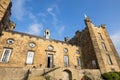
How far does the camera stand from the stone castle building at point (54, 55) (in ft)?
53.2

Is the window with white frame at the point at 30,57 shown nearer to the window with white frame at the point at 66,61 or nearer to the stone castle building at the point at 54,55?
the stone castle building at the point at 54,55

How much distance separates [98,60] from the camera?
2261 cm

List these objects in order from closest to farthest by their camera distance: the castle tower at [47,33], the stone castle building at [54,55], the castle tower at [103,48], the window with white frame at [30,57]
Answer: the stone castle building at [54,55] → the window with white frame at [30,57] → the castle tower at [103,48] → the castle tower at [47,33]

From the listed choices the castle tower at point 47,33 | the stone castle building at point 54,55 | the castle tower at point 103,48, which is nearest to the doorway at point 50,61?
the stone castle building at point 54,55

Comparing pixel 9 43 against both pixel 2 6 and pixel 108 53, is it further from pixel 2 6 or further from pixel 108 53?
pixel 108 53

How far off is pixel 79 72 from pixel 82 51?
1010 cm

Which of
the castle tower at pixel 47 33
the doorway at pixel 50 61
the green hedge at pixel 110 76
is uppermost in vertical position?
the castle tower at pixel 47 33

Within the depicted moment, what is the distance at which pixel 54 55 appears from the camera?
23203 millimetres

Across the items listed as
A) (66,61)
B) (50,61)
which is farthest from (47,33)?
(66,61)

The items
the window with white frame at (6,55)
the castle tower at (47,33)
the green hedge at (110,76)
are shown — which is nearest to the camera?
the window with white frame at (6,55)

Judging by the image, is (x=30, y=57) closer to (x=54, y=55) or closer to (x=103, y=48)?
(x=54, y=55)

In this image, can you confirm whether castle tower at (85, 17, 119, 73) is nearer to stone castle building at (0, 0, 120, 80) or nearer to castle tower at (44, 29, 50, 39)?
stone castle building at (0, 0, 120, 80)

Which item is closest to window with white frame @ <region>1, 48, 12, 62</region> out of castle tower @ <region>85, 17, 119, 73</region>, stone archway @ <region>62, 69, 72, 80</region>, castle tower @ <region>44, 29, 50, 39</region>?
castle tower @ <region>44, 29, 50, 39</region>

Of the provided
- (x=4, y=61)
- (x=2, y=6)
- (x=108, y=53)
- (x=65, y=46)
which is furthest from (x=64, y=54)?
(x=2, y=6)
